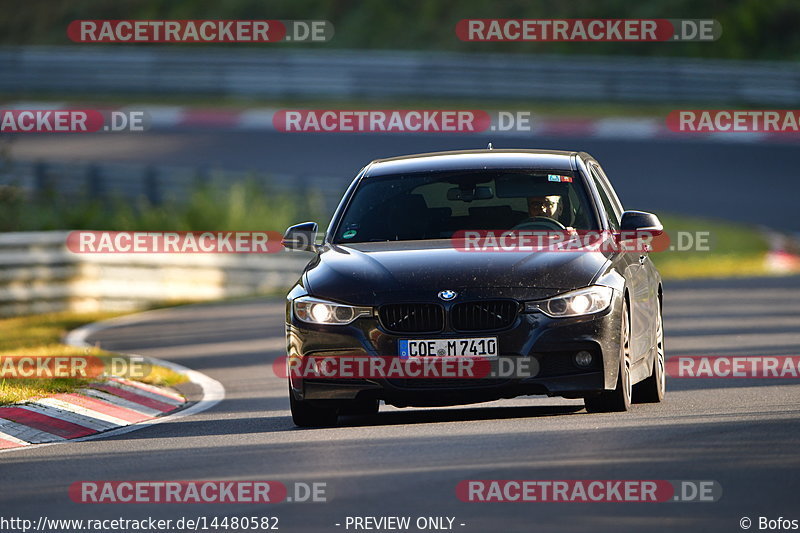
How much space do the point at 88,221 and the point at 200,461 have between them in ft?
60.4

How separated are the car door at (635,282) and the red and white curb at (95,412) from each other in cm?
328

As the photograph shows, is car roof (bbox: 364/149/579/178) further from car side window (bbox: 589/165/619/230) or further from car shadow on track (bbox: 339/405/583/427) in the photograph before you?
car shadow on track (bbox: 339/405/583/427)

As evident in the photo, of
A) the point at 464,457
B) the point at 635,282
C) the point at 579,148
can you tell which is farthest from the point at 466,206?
the point at 579,148

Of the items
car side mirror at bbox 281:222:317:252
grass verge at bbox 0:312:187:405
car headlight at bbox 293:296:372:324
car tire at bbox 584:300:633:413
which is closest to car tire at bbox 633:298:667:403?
car tire at bbox 584:300:633:413

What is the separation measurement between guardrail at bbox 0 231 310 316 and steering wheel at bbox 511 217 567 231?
12.9 meters

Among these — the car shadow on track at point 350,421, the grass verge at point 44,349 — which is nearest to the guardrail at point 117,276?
the grass verge at point 44,349

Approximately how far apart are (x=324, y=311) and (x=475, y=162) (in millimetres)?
1898

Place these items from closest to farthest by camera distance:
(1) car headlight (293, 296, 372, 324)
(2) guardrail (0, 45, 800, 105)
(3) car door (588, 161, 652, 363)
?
1. (1) car headlight (293, 296, 372, 324)
2. (3) car door (588, 161, 652, 363)
3. (2) guardrail (0, 45, 800, 105)

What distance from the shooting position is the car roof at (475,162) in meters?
11.5

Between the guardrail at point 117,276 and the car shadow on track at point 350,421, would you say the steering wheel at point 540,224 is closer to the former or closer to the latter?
the car shadow on track at point 350,421

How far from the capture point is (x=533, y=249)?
10.5 metres

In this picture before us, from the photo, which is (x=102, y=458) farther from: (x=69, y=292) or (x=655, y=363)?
(x=69, y=292)

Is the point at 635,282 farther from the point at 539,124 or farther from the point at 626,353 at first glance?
the point at 539,124

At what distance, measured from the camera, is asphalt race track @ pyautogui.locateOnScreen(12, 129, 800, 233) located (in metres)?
29.8
